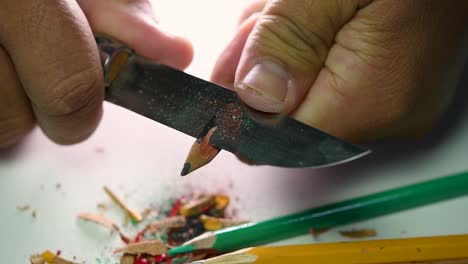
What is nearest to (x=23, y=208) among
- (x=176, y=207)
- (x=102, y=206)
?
(x=102, y=206)

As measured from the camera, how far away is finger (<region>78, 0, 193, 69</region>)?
0.84 m

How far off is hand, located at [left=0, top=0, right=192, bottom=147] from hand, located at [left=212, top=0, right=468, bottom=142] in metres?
0.15

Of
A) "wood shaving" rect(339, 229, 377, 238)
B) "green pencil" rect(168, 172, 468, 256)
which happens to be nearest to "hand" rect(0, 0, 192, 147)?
"green pencil" rect(168, 172, 468, 256)

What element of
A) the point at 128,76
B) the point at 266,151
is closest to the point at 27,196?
the point at 128,76

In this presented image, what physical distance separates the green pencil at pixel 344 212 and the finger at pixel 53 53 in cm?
23

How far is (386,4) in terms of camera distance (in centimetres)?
76

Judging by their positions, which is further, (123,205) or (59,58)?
(123,205)

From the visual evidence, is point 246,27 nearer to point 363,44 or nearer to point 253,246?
point 363,44

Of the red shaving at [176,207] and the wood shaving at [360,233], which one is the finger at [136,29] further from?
the wood shaving at [360,233]

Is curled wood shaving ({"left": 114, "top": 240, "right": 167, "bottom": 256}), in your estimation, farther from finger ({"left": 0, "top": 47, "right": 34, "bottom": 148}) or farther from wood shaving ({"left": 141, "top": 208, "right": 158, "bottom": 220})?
finger ({"left": 0, "top": 47, "right": 34, "bottom": 148})

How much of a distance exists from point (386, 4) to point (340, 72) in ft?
0.35

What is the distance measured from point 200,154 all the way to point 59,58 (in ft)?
0.69

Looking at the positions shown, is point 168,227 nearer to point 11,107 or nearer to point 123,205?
point 123,205

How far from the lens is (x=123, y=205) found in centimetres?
84
